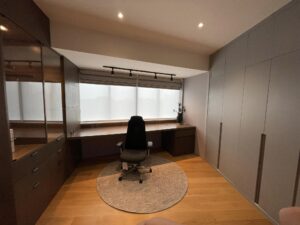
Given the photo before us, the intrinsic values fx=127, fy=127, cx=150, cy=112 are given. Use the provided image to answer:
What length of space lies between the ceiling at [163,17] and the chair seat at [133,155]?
5.54 feet

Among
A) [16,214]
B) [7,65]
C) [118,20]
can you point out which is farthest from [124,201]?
[118,20]

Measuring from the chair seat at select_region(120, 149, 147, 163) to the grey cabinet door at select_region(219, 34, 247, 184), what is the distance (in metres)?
1.53

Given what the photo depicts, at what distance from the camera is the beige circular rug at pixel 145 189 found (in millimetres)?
1754

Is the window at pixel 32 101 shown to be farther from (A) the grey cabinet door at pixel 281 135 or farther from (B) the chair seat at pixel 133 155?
(A) the grey cabinet door at pixel 281 135

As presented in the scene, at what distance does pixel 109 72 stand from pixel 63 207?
2.72 metres

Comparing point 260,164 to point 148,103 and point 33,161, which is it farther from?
point 33,161

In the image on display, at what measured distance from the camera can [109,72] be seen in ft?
10.4

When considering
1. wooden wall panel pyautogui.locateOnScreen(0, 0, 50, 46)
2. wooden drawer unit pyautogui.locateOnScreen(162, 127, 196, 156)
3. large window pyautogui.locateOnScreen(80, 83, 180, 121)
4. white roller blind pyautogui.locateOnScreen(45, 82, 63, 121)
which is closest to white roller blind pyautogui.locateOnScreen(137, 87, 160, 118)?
large window pyautogui.locateOnScreen(80, 83, 180, 121)

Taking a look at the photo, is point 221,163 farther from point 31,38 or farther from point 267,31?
point 31,38

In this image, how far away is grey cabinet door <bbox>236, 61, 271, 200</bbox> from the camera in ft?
5.51

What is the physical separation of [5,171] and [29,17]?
156cm

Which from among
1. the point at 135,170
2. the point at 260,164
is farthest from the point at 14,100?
the point at 260,164

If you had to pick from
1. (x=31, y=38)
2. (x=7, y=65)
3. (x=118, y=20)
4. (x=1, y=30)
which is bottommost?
(x=7, y=65)

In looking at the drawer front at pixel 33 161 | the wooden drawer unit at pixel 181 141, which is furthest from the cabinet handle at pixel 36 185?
the wooden drawer unit at pixel 181 141
